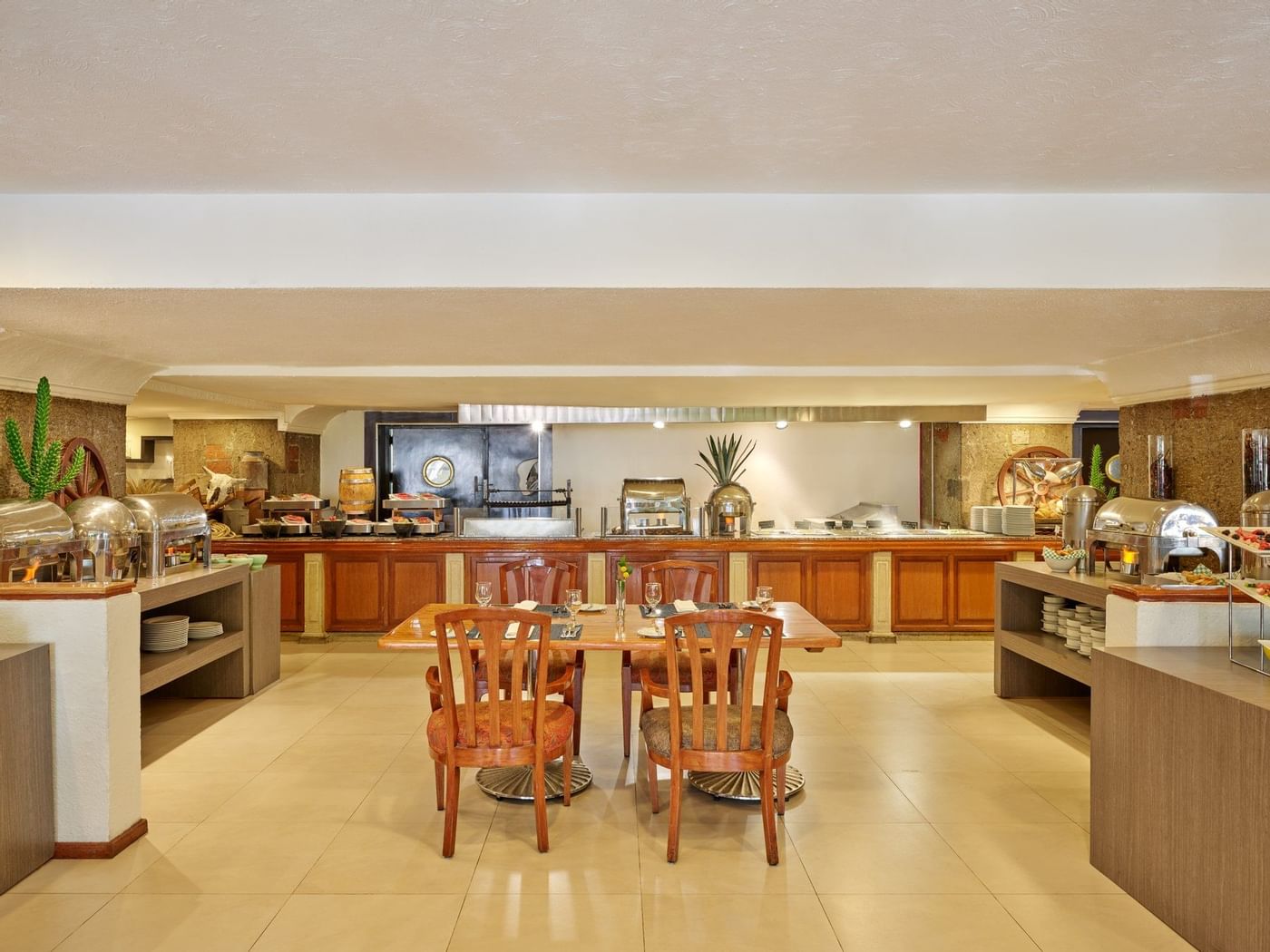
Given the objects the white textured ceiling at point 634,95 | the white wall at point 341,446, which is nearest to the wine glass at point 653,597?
the white textured ceiling at point 634,95

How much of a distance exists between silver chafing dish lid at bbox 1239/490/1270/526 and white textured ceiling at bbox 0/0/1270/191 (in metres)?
1.84

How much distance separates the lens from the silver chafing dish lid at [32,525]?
12.8 feet

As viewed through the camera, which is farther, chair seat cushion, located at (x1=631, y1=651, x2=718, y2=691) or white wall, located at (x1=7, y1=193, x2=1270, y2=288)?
chair seat cushion, located at (x1=631, y1=651, x2=718, y2=691)

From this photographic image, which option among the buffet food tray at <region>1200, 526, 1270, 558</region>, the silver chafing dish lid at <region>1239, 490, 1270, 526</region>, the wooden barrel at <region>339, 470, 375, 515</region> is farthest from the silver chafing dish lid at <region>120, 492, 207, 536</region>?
the silver chafing dish lid at <region>1239, 490, 1270, 526</region>

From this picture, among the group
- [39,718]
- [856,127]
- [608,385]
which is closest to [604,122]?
[856,127]

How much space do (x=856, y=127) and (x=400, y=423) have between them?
874 cm

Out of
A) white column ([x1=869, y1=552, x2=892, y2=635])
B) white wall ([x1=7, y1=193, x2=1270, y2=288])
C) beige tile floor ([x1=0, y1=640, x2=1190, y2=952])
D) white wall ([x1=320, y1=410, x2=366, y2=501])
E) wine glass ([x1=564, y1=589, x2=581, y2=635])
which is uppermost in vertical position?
white wall ([x1=7, y1=193, x2=1270, y2=288])

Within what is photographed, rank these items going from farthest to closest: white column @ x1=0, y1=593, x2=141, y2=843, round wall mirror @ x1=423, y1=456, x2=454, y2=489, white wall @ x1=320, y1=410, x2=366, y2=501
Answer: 1. white wall @ x1=320, y1=410, x2=366, y2=501
2. round wall mirror @ x1=423, y1=456, x2=454, y2=489
3. white column @ x1=0, y1=593, x2=141, y2=843

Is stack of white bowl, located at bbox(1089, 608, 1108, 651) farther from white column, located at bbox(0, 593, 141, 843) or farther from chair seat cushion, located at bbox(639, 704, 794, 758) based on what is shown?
white column, located at bbox(0, 593, 141, 843)

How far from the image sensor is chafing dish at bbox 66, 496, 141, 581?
4539 mm

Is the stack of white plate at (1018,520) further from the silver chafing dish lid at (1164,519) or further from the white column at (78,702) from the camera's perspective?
the white column at (78,702)

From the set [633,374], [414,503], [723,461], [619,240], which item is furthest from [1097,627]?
[414,503]

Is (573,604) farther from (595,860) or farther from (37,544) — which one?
(37,544)

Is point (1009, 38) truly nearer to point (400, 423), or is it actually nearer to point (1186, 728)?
point (1186, 728)
